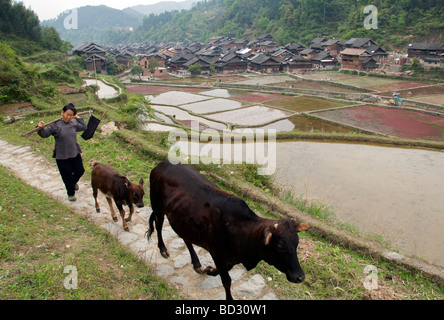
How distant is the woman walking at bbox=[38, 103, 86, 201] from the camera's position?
6407 mm

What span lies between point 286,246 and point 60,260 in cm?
373

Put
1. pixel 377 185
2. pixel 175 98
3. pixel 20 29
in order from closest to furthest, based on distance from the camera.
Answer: pixel 377 185 → pixel 175 98 → pixel 20 29

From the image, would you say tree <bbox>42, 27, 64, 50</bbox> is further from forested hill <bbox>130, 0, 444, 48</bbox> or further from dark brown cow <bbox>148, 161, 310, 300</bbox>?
dark brown cow <bbox>148, 161, 310, 300</bbox>

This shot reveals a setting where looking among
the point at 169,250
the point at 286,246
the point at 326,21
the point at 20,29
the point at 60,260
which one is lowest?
the point at 169,250

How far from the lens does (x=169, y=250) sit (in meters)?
5.79

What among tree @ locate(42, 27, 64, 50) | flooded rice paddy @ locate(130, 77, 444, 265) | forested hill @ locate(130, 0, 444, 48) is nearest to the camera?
flooded rice paddy @ locate(130, 77, 444, 265)

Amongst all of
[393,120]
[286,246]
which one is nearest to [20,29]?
[393,120]

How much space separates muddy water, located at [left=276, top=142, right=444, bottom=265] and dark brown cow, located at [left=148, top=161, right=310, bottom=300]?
6654 millimetres

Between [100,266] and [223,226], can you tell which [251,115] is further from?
[223,226]

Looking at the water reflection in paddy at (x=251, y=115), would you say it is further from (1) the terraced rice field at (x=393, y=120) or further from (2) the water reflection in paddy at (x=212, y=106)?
(1) the terraced rice field at (x=393, y=120)

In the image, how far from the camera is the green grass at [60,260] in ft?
13.4

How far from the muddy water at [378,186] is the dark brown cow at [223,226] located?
665 cm

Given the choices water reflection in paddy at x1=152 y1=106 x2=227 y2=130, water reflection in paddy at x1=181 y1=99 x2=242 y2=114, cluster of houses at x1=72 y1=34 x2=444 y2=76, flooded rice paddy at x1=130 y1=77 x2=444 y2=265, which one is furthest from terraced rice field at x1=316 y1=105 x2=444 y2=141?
cluster of houses at x1=72 y1=34 x2=444 y2=76
